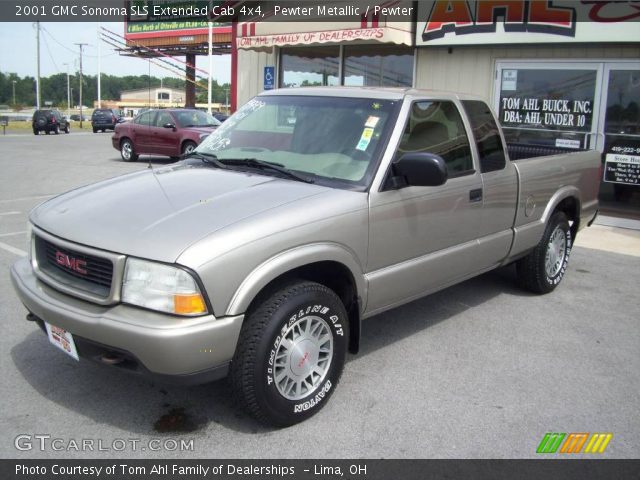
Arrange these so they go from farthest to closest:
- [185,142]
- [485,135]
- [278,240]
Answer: [185,142], [485,135], [278,240]

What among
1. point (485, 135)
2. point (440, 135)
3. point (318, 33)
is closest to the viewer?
point (440, 135)

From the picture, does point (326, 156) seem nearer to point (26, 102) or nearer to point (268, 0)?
point (268, 0)

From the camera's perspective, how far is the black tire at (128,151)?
1843 centimetres

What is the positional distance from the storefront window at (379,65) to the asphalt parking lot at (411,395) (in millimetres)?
7119

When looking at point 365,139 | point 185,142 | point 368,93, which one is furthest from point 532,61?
point 185,142

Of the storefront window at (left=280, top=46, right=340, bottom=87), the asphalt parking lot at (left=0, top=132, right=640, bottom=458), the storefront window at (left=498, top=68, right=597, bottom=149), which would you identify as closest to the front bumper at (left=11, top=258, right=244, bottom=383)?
the asphalt parking lot at (left=0, top=132, right=640, bottom=458)

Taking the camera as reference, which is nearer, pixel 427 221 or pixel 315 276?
pixel 315 276

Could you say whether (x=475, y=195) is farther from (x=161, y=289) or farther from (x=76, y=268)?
(x=76, y=268)

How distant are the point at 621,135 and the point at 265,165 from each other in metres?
7.58

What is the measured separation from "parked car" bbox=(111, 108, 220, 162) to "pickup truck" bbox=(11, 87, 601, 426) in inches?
493

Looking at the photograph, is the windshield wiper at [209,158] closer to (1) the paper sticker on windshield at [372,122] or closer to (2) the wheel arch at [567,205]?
(1) the paper sticker on windshield at [372,122]

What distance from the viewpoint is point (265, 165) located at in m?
4.07

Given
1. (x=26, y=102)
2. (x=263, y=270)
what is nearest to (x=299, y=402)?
(x=263, y=270)

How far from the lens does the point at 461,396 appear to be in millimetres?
3871
